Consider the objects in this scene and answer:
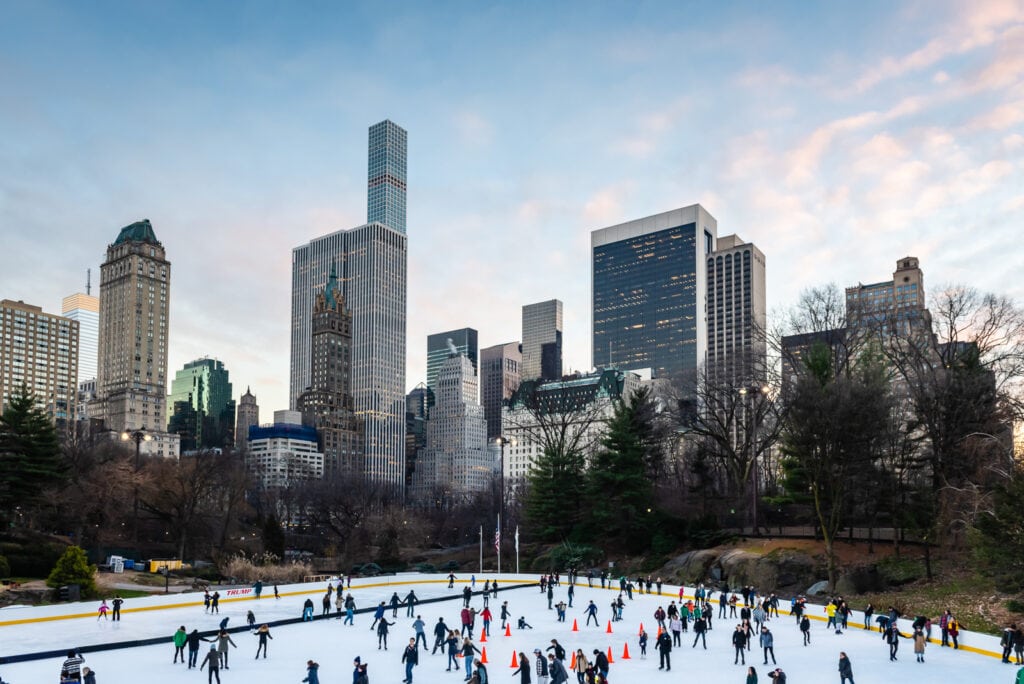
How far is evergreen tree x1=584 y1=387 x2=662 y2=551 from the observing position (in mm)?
59031

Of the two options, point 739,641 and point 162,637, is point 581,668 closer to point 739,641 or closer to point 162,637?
point 739,641

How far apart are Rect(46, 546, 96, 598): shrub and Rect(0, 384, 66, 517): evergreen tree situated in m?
12.1

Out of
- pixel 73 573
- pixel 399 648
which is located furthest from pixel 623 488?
pixel 73 573

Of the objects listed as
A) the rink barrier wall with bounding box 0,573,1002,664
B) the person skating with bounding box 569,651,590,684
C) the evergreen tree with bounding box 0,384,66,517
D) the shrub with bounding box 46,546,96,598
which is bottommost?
the rink barrier wall with bounding box 0,573,1002,664

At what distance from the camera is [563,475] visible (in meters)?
65.0

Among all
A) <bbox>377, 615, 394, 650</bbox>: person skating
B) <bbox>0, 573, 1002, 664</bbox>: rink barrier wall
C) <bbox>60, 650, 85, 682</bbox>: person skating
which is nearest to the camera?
<bbox>60, 650, 85, 682</bbox>: person skating

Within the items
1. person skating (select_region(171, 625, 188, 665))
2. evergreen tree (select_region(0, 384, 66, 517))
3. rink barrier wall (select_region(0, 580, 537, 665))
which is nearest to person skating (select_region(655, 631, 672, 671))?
rink barrier wall (select_region(0, 580, 537, 665))

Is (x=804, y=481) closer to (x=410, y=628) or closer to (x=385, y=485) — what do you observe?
(x=410, y=628)

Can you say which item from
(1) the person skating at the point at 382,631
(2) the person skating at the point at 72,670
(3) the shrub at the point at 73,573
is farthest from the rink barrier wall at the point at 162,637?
(2) the person skating at the point at 72,670

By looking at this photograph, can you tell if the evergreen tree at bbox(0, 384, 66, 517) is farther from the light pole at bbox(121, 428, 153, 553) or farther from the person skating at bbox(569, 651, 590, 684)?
the person skating at bbox(569, 651, 590, 684)

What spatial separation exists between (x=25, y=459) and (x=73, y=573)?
1366 centimetres

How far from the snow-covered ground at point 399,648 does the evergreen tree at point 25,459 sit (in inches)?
627

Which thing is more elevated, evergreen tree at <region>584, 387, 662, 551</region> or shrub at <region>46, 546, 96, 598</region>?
evergreen tree at <region>584, 387, 662, 551</region>

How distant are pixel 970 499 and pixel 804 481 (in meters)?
13.9
